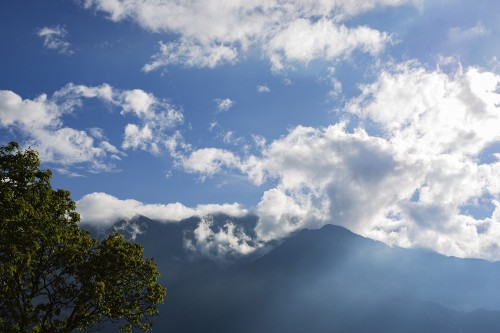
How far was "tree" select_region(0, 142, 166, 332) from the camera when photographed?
24984mm

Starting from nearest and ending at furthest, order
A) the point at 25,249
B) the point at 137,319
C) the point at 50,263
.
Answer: the point at 25,249 < the point at 50,263 < the point at 137,319

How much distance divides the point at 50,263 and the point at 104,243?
3660 millimetres

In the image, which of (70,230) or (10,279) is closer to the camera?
(10,279)

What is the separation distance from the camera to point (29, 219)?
2525 cm

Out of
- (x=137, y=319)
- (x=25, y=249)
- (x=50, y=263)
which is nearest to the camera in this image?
(x=25, y=249)

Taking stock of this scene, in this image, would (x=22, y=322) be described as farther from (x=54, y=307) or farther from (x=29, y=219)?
(x=29, y=219)

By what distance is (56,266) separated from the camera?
29.8 metres

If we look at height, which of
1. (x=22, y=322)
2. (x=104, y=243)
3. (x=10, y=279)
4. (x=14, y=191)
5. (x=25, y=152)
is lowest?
(x=22, y=322)

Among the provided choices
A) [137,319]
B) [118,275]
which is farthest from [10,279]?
[137,319]

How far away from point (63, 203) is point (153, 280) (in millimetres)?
8379

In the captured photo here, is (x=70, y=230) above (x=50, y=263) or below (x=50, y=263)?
above

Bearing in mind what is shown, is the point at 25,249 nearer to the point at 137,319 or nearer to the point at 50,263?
the point at 50,263

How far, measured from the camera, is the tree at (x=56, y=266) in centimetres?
2498

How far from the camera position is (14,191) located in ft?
86.6
